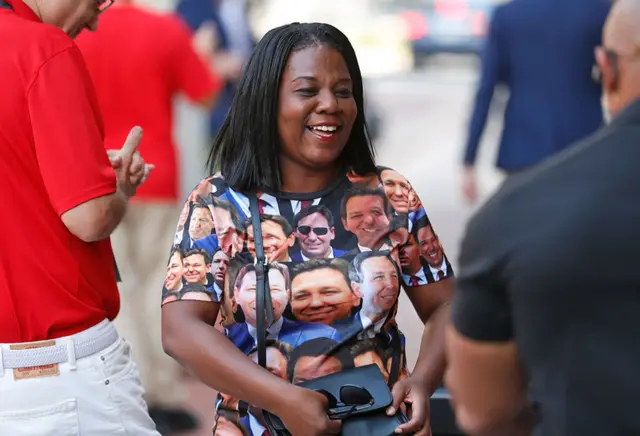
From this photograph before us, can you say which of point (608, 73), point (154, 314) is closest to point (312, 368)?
point (608, 73)

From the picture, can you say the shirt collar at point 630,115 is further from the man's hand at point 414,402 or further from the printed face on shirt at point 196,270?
the printed face on shirt at point 196,270

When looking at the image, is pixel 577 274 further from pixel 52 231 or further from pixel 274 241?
pixel 52 231

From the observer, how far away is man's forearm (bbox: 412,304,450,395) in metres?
2.79

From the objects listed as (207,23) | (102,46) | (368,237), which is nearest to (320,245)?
(368,237)

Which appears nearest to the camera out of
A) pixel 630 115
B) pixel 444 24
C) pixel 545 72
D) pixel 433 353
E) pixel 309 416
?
pixel 630 115

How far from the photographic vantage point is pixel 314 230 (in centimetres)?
281

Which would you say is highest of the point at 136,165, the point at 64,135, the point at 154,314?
the point at 64,135

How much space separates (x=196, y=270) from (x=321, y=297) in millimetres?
305

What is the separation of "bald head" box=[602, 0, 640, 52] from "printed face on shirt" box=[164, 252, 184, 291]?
121 cm

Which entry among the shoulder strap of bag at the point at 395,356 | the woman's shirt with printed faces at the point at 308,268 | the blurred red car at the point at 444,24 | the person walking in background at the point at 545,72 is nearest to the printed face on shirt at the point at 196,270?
the woman's shirt with printed faces at the point at 308,268

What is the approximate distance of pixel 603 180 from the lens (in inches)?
68.4

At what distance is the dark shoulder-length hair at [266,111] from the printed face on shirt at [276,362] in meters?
0.40

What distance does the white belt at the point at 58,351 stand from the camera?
2.85m

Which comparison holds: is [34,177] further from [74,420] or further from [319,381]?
[319,381]
